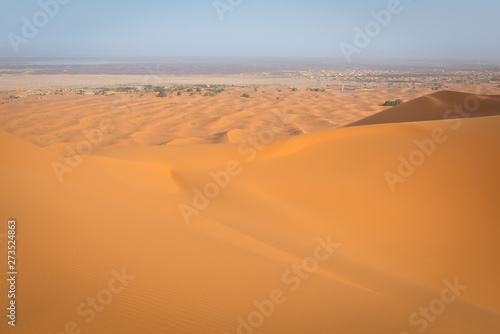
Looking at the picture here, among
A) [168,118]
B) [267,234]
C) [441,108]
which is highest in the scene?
[441,108]

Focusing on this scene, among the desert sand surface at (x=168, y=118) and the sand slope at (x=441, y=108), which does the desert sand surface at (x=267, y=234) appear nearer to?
the sand slope at (x=441, y=108)

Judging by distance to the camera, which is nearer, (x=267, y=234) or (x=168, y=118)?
(x=267, y=234)

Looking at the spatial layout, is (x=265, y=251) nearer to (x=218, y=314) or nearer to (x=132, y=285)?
(x=218, y=314)

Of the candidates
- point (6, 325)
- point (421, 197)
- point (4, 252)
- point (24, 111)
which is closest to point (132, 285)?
point (6, 325)

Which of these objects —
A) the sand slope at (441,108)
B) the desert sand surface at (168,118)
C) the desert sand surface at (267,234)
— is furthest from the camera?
the desert sand surface at (168,118)

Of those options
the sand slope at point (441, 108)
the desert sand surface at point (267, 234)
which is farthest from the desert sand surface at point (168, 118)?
the desert sand surface at point (267, 234)

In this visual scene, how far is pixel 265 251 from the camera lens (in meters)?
3.70

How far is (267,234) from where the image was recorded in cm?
445

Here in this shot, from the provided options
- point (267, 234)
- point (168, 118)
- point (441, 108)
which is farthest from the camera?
point (168, 118)

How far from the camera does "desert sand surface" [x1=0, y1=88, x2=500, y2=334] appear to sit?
2.45m

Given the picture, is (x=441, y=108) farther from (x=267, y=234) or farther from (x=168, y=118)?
(x=168, y=118)

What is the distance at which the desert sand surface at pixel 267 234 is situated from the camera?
2453 mm

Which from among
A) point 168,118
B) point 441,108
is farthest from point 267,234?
point 168,118

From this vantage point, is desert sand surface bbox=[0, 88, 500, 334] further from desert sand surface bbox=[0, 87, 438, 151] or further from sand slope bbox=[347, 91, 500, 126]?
desert sand surface bbox=[0, 87, 438, 151]
